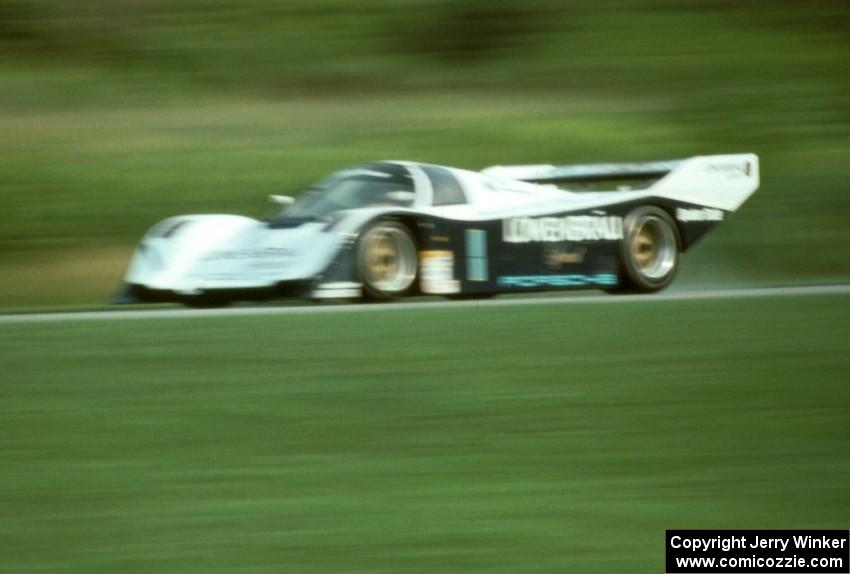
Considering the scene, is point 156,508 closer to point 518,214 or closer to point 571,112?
point 518,214

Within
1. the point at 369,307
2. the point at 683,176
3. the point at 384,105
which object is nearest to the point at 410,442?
the point at 369,307

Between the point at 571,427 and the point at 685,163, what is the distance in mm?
6178

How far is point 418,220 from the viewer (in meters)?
10.5

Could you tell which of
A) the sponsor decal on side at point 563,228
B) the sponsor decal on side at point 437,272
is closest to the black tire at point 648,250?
the sponsor decal on side at point 563,228

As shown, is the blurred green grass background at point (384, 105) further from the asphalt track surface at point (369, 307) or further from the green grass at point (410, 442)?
the green grass at point (410, 442)

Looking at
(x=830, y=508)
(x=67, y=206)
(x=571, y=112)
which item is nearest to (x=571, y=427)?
(x=830, y=508)

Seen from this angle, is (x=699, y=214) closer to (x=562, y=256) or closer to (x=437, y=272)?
(x=562, y=256)

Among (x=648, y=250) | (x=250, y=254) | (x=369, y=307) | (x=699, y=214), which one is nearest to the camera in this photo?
(x=369, y=307)

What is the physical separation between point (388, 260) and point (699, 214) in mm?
2938

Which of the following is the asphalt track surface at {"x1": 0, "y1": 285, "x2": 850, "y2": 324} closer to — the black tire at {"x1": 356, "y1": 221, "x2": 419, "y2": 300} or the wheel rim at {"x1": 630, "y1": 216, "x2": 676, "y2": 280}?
the black tire at {"x1": 356, "y1": 221, "x2": 419, "y2": 300}

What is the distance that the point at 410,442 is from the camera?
236 inches

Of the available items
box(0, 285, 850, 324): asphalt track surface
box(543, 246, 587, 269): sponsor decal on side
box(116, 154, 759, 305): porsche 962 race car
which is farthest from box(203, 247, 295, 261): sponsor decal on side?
box(543, 246, 587, 269): sponsor decal on side

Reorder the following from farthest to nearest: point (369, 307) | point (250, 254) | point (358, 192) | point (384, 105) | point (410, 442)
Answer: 1. point (384, 105)
2. point (358, 192)
3. point (250, 254)
4. point (369, 307)
5. point (410, 442)

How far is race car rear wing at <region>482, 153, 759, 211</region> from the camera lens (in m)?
11.9
